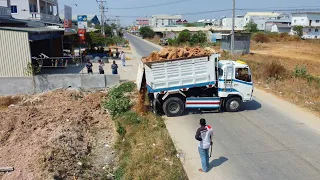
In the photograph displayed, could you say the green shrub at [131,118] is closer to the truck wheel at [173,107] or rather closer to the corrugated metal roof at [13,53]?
the truck wheel at [173,107]

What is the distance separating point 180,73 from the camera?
41.5 feet

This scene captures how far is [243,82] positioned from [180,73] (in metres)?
2.94

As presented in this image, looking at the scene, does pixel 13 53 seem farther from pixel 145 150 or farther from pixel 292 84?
pixel 292 84

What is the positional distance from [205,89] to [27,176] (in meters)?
8.03

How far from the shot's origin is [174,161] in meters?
8.68

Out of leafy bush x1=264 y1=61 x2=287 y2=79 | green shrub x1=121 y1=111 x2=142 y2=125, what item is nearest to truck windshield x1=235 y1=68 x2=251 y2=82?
green shrub x1=121 y1=111 x2=142 y2=125

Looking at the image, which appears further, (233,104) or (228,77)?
(233,104)

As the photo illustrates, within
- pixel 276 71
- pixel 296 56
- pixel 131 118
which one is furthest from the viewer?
pixel 296 56

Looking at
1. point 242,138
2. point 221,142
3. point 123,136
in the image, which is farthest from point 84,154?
point 242,138

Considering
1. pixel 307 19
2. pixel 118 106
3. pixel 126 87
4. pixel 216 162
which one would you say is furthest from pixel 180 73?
pixel 307 19

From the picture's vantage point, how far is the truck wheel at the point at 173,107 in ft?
42.2

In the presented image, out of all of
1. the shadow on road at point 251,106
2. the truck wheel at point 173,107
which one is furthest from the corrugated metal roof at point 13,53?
the shadow on road at point 251,106

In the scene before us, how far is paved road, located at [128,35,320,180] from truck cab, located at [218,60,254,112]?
63 centimetres

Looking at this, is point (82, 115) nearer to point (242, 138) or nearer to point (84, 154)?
point (84, 154)
